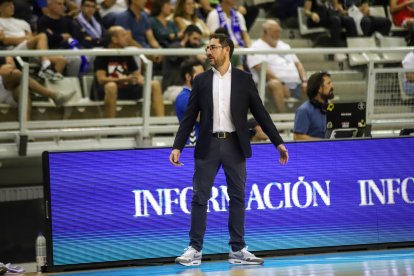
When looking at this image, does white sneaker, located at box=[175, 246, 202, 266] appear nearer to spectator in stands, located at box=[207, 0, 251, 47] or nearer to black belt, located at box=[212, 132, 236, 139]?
black belt, located at box=[212, 132, 236, 139]

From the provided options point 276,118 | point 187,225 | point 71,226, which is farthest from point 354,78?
point 71,226

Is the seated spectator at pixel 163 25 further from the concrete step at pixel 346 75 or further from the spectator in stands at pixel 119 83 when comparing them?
the concrete step at pixel 346 75

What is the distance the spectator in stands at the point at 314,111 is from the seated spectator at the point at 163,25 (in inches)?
134

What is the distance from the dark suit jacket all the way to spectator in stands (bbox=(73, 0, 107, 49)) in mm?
4718

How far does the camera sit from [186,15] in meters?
16.3

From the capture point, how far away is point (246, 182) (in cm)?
1101

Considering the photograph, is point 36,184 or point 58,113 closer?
point 58,113

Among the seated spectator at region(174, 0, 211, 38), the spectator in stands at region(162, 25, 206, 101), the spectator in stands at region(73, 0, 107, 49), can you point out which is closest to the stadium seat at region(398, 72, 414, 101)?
the spectator in stands at region(162, 25, 206, 101)

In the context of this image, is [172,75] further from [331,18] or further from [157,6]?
[331,18]

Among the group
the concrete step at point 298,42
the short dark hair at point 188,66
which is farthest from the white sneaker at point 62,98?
the concrete step at point 298,42

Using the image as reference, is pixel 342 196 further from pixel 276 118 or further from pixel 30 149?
pixel 30 149

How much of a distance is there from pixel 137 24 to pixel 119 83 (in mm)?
2346

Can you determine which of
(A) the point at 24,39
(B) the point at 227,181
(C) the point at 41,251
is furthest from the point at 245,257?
(A) the point at 24,39

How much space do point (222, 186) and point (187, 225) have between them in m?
0.55
